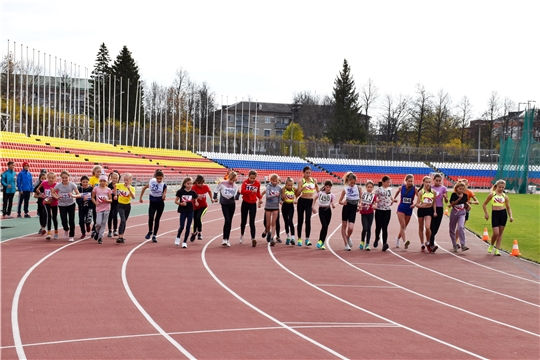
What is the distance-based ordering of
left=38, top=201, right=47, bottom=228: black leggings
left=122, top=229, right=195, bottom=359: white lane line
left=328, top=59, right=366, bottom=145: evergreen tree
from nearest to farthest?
left=122, top=229, right=195, bottom=359: white lane line < left=38, top=201, right=47, bottom=228: black leggings < left=328, top=59, right=366, bottom=145: evergreen tree

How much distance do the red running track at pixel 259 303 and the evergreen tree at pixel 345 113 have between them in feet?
253

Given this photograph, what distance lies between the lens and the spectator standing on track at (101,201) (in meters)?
14.4

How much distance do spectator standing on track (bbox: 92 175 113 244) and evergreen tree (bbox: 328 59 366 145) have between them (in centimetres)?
7811

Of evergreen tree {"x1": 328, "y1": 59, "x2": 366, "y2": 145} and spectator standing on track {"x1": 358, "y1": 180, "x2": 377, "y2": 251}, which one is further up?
evergreen tree {"x1": 328, "y1": 59, "x2": 366, "y2": 145}

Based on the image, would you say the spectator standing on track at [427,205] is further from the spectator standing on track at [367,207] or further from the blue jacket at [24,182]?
the blue jacket at [24,182]

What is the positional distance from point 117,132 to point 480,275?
52.1 meters

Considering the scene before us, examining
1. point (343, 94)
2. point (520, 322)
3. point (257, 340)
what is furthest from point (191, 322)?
point (343, 94)

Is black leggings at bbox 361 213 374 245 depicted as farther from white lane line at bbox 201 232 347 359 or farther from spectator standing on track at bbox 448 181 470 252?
white lane line at bbox 201 232 347 359

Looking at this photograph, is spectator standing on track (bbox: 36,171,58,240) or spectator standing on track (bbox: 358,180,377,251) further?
spectator standing on track (bbox: 358,180,377,251)

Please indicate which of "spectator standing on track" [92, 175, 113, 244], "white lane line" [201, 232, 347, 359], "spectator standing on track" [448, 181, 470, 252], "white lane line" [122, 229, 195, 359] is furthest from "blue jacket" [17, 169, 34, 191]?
"spectator standing on track" [448, 181, 470, 252]

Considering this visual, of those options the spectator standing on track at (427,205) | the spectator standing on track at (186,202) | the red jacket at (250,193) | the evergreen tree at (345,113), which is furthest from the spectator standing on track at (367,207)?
the evergreen tree at (345,113)

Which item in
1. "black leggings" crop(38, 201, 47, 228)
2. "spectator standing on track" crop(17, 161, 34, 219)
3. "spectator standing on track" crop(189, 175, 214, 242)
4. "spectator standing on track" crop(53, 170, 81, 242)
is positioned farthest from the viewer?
"spectator standing on track" crop(17, 161, 34, 219)

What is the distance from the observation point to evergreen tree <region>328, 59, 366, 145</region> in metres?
91.4

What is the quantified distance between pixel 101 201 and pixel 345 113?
262ft
